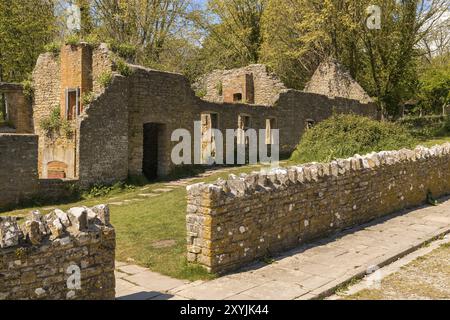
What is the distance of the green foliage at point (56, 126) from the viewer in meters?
14.8

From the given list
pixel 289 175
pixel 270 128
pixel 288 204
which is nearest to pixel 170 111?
pixel 270 128

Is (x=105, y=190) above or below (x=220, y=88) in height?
below

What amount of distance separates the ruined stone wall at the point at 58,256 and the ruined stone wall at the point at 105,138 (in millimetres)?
9792

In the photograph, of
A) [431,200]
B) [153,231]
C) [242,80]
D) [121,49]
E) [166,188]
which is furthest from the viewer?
[242,80]

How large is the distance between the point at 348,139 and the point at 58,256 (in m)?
11.7

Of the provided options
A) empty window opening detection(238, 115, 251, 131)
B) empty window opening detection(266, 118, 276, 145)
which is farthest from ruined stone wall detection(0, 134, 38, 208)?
empty window opening detection(266, 118, 276, 145)

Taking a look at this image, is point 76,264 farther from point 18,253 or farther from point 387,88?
point 387,88

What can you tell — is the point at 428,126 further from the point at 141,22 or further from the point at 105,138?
the point at 105,138

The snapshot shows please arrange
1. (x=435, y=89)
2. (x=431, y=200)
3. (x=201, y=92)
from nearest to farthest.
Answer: (x=431, y=200), (x=201, y=92), (x=435, y=89)

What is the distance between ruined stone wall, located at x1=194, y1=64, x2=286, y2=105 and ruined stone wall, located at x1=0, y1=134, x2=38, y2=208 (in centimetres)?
1132

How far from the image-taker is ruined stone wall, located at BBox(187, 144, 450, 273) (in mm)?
6559

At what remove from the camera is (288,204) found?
7.80 meters

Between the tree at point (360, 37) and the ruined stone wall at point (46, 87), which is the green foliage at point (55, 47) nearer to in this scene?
the ruined stone wall at point (46, 87)
